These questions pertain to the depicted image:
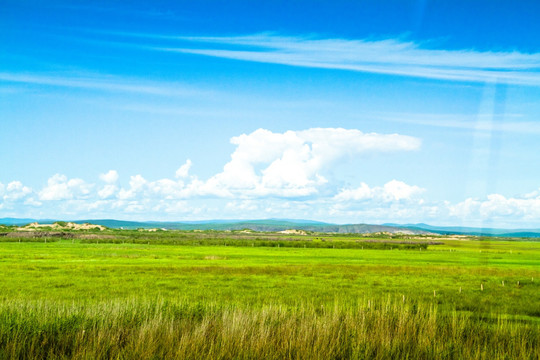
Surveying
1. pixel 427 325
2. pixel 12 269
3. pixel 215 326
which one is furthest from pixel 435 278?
pixel 12 269

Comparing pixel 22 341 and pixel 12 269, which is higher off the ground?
pixel 22 341

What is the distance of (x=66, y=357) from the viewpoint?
11.0 m

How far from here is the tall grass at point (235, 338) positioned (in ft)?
37.7

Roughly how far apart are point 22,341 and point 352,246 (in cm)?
10116

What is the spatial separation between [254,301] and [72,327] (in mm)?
13146

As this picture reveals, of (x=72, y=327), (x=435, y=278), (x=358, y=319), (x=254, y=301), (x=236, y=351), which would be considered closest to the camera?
(x=236, y=351)

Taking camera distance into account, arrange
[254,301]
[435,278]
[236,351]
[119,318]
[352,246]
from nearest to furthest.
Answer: [236,351] → [119,318] → [254,301] → [435,278] → [352,246]

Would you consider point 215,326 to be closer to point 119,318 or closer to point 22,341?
point 119,318

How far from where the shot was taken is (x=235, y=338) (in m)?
12.5

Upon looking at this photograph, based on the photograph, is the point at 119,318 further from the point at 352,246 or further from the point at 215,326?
the point at 352,246

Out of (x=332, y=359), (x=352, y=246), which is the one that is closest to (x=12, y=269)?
(x=332, y=359)

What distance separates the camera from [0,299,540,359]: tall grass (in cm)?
1148

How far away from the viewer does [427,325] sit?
14.9 metres

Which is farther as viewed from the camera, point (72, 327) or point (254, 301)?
point (254, 301)
